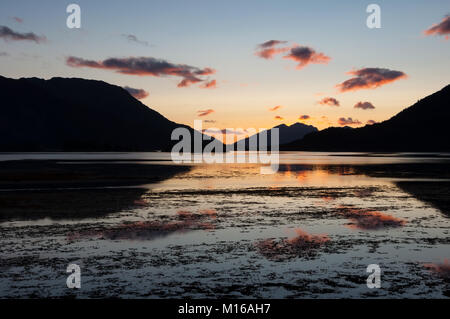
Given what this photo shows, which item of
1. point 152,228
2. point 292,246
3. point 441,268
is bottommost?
point 441,268

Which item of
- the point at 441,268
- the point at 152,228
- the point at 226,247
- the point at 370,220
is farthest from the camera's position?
the point at 370,220

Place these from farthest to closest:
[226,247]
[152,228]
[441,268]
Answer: [152,228] < [226,247] < [441,268]

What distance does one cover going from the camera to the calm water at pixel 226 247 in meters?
10.8

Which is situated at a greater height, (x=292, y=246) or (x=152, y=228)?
(x=152, y=228)

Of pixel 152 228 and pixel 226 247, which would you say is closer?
pixel 226 247

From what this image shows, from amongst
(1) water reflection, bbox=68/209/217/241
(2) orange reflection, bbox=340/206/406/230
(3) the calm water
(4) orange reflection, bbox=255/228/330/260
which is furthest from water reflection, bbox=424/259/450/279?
(1) water reflection, bbox=68/209/217/241

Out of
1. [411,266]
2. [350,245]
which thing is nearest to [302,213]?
[350,245]

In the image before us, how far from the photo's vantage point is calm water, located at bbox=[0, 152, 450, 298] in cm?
1082

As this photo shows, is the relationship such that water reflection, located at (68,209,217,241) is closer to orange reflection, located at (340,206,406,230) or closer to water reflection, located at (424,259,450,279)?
orange reflection, located at (340,206,406,230)

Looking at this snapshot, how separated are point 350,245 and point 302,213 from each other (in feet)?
24.5

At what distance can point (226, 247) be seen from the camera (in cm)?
1523

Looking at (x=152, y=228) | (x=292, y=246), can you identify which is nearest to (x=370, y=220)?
(x=292, y=246)

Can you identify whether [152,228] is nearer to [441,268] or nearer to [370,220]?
[370,220]
